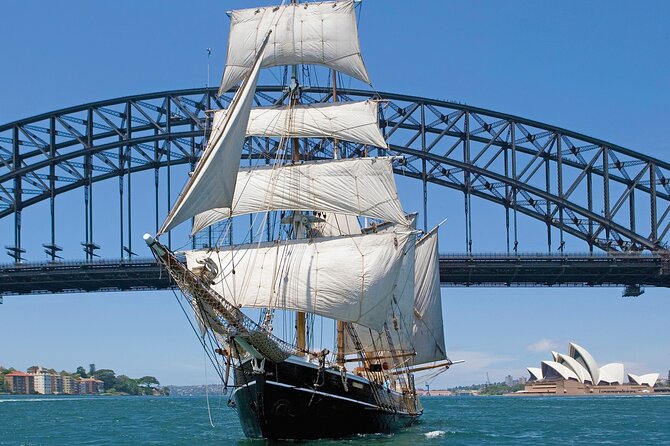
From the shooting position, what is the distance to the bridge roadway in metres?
86.8

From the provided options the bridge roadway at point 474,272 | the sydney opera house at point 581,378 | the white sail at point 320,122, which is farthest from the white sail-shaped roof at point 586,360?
the white sail at point 320,122

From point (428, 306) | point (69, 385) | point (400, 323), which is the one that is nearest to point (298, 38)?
point (400, 323)

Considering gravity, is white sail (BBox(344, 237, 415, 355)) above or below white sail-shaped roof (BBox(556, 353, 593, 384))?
above

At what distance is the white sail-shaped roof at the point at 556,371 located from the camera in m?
137

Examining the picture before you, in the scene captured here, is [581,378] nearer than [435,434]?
No

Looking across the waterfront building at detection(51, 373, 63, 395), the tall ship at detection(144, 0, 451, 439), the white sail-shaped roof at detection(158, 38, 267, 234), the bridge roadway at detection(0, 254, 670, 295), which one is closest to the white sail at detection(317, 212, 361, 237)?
the tall ship at detection(144, 0, 451, 439)

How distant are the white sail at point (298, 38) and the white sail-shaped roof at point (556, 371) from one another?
92.4 metres

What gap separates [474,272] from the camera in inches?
3465

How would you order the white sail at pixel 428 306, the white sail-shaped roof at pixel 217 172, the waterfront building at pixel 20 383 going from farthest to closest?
the waterfront building at pixel 20 383
the white sail at pixel 428 306
the white sail-shaped roof at pixel 217 172

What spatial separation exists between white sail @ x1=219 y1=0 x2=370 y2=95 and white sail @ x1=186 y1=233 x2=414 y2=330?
29.8 feet

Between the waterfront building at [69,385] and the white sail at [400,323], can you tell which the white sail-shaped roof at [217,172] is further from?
the waterfront building at [69,385]

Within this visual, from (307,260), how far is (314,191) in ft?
12.3

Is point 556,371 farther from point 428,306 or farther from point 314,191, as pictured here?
point 314,191

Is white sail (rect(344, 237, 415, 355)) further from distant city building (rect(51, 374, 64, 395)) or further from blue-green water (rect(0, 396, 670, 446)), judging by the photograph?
distant city building (rect(51, 374, 64, 395))
